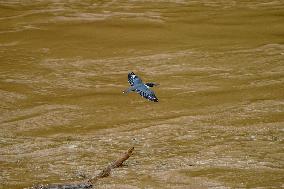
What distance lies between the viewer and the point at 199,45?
718 centimetres

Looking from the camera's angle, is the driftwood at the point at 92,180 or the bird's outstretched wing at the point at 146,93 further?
the bird's outstretched wing at the point at 146,93

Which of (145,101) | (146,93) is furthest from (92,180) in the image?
(145,101)

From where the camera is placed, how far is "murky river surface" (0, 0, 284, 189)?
3439 mm

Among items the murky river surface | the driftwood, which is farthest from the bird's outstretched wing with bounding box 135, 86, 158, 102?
the driftwood

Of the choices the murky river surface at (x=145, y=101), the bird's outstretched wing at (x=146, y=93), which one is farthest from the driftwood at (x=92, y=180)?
the bird's outstretched wing at (x=146, y=93)

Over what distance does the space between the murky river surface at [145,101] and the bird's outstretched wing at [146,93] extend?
0.44 feet

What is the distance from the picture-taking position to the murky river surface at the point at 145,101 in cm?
344

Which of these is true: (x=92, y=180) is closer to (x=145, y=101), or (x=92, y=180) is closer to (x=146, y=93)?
(x=146, y=93)

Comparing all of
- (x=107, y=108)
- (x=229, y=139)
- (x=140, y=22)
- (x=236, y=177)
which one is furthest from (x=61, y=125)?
(x=140, y=22)

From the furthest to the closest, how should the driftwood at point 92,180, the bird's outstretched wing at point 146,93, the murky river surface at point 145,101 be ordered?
the bird's outstretched wing at point 146,93 < the murky river surface at point 145,101 < the driftwood at point 92,180

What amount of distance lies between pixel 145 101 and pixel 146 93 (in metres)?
0.29

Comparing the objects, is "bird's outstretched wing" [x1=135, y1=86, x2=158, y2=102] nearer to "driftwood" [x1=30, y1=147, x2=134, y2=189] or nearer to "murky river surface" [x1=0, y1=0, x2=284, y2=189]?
"murky river surface" [x1=0, y1=0, x2=284, y2=189]

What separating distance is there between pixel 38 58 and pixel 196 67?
229cm

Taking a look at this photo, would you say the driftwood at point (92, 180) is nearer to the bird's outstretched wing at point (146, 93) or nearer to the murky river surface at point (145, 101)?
the murky river surface at point (145, 101)
